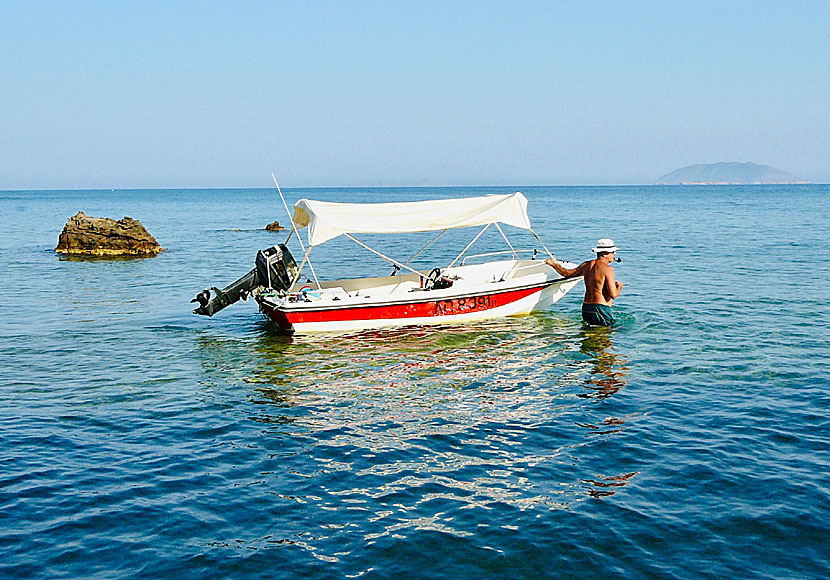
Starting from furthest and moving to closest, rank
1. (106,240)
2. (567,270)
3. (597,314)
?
1. (106,240)
2. (567,270)
3. (597,314)

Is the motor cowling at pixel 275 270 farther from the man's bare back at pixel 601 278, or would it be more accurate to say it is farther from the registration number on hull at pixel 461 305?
the man's bare back at pixel 601 278

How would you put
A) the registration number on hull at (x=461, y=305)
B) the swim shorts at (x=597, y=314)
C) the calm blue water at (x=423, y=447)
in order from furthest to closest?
the registration number on hull at (x=461, y=305) → the swim shorts at (x=597, y=314) → the calm blue water at (x=423, y=447)

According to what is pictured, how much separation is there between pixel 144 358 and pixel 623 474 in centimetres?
1118

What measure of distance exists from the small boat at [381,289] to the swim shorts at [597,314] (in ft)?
4.80

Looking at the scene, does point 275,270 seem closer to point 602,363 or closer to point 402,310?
point 402,310

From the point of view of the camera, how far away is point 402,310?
1730cm

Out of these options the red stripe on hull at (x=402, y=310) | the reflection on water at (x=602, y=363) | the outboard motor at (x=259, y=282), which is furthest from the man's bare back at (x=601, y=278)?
the outboard motor at (x=259, y=282)

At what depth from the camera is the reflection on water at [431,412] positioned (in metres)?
8.55

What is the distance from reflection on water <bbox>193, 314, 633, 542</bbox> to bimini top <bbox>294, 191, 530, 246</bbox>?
263 centimetres

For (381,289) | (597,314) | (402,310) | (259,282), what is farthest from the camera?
(381,289)

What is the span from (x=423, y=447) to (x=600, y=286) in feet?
28.1

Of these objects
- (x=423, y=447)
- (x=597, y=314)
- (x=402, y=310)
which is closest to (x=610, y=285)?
(x=597, y=314)

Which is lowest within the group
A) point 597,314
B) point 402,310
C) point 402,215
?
point 597,314

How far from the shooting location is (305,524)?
7844mm
